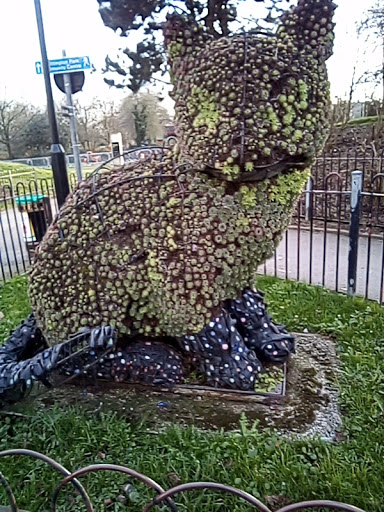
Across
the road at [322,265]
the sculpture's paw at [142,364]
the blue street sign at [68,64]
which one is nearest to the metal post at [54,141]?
the blue street sign at [68,64]

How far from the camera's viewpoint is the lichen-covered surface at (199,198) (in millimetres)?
2430

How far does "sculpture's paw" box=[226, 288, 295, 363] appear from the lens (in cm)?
306

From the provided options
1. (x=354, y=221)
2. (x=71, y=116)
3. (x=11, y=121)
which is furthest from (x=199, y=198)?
(x=11, y=121)

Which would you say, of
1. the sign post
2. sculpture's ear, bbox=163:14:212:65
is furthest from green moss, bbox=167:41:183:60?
the sign post

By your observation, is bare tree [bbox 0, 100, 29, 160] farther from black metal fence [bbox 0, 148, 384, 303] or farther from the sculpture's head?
the sculpture's head

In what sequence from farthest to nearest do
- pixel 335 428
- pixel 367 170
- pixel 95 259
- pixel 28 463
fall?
pixel 367 170
pixel 95 259
pixel 335 428
pixel 28 463

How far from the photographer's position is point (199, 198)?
2.71 m

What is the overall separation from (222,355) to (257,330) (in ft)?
1.31

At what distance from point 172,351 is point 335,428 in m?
1.06

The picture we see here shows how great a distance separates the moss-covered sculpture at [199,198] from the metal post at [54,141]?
111 inches

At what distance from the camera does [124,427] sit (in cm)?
262

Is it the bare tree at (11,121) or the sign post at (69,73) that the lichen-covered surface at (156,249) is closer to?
the sign post at (69,73)

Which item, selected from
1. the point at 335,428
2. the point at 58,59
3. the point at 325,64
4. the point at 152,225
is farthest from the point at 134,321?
the point at 58,59

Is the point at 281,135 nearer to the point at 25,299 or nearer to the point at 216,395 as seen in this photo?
the point at 216,395
